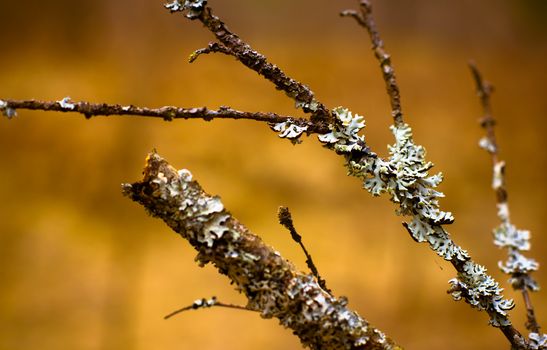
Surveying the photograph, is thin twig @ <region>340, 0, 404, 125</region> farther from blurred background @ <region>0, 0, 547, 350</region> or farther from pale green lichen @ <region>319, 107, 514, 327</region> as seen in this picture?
blurred background @ <region>0, 0, 547, 350</region>

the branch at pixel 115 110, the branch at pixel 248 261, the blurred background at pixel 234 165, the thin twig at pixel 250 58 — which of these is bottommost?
the branch at pixel 248 261

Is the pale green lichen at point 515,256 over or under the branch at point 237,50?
under

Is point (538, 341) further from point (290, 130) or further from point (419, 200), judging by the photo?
point (290, 130)

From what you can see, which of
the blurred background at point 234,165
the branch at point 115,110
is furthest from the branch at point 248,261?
the blurred background at point 234,165

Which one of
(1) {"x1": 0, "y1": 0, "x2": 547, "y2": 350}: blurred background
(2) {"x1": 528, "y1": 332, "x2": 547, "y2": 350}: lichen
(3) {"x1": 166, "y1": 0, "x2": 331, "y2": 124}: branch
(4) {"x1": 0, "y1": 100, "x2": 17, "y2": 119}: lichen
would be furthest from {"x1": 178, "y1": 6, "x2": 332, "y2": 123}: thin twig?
(1) {"x1": 0, "y1": 0, "x2": 547, "y2": 350}: blurred background

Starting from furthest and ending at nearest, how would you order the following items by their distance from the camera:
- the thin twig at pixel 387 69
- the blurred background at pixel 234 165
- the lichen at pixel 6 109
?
the blurred background at pixel 234 165
the thin twig at pixel 387 69
the lichen at pixel 6 109

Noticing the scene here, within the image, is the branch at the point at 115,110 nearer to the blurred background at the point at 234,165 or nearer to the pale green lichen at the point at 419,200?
the pale green lichen at the point at 419,200

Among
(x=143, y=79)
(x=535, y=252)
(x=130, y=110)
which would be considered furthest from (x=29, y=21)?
(x=535, y=252)
